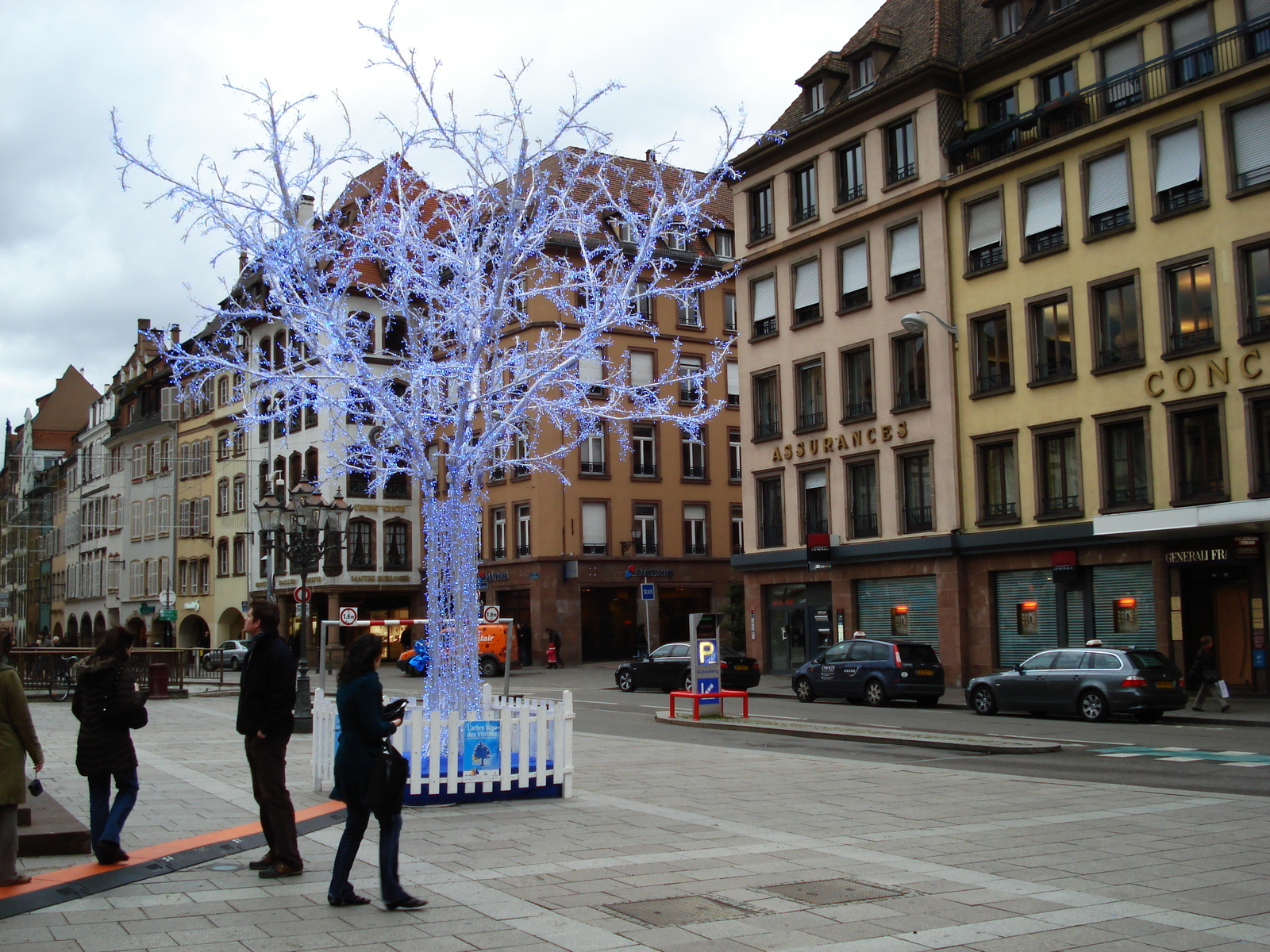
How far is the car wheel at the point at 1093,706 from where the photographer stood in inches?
921

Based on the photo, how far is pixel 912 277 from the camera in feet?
117

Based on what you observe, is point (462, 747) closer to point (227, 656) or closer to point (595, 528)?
point (595, 528)

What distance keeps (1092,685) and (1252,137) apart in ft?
42.4

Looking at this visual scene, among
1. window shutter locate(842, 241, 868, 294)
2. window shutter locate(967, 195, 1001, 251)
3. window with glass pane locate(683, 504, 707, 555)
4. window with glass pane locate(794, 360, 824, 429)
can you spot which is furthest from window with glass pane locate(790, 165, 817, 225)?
window with glass pane locate(683, 504, 707, 555)

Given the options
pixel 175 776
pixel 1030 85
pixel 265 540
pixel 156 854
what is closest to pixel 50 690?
pixel 265 540

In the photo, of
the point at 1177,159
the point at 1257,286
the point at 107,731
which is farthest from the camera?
the point at 1177,159

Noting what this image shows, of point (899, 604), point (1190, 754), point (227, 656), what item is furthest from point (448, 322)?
point (227, 656)

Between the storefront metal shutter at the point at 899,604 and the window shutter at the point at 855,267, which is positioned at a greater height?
the window shutter at the point at 855,267

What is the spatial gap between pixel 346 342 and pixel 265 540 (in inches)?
508

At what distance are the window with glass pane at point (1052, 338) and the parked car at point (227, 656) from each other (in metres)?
29.1

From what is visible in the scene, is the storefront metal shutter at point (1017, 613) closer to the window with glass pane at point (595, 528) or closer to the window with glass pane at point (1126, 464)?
the window with glass pane at point (1126, 464)

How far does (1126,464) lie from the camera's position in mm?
30000

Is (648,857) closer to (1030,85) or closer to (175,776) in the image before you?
(175,776)

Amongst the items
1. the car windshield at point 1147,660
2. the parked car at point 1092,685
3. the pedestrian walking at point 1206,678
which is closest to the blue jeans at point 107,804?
the parked car at point 1092,685
